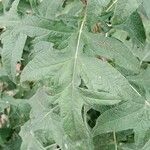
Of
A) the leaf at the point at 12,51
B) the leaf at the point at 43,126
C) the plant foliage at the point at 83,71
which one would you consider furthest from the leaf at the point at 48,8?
the leaf at the point at 43,126

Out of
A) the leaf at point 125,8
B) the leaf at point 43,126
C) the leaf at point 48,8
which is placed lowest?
the leaf at point 43,126

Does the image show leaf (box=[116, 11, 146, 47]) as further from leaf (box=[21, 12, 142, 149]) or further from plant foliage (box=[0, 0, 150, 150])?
leaf (box=[21, 12, 142, 149])

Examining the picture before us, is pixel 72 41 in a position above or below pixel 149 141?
above

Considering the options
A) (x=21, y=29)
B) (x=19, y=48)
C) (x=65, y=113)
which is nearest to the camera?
(x=65, y=113)

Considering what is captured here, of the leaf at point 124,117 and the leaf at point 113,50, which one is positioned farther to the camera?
the leaf at point 124,117

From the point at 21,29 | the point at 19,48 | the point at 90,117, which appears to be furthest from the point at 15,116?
the point at 21,29

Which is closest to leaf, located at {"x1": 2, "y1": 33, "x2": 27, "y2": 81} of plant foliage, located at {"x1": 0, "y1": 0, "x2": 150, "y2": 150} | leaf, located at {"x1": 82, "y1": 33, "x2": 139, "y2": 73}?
plant foliage, located at {"x1": 0, "y1": 0, "x2": 150, "y2": 150}

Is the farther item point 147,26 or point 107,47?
point 147,26

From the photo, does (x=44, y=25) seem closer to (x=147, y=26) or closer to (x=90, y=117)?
(x=90, y=117)

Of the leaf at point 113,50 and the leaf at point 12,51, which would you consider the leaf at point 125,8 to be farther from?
the leaf at point 12,51

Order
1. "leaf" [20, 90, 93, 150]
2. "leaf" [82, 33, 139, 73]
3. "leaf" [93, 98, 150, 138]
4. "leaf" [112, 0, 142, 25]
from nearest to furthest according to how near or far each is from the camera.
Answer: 1. "leaf" [112, 0, 142, 25]
2. "leaf" [82, 33, 139, 73]
3. "leaf" [93, 98, 150, 138]
4. "leaf" [20, 90, 93, 150]

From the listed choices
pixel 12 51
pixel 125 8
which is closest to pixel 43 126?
pixel 12 51
